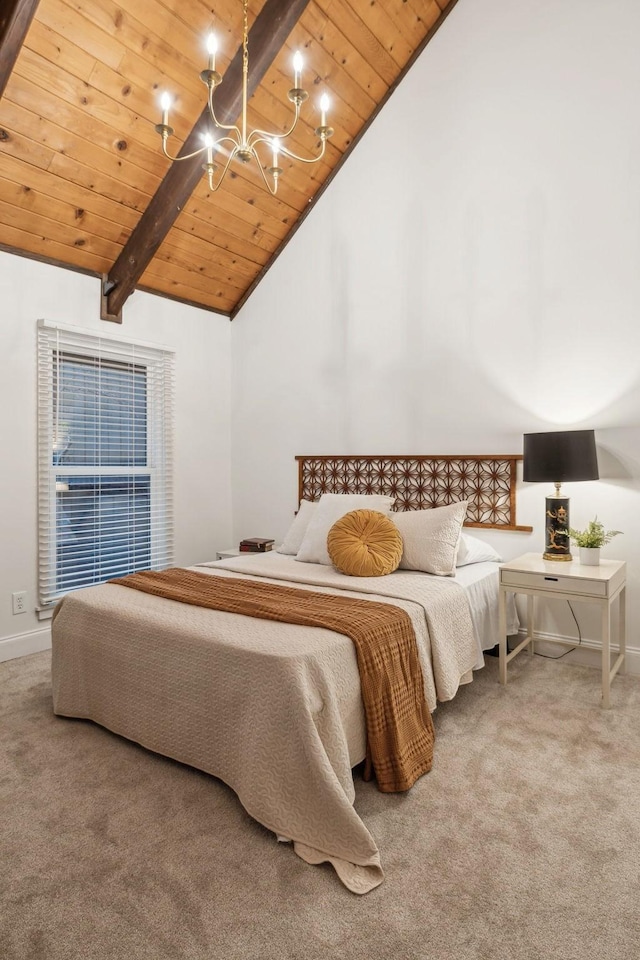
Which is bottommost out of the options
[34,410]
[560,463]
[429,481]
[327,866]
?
[327,866]

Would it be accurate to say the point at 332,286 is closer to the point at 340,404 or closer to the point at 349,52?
the point at 340,404

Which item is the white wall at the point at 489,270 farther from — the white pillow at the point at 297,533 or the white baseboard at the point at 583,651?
the white pillow at the point at 297,533

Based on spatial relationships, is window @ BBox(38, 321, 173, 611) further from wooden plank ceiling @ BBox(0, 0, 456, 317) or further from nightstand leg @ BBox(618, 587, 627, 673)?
nightstand leg @ BBox(618, 587, 627, 673)

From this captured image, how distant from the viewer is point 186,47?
2961 mm

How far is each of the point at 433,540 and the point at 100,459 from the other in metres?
2.27

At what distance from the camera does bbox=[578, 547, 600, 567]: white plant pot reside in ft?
9.41

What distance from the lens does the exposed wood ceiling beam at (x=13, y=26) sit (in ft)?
7.73

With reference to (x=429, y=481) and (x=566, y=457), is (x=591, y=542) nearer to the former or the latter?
(x=566, y=457)

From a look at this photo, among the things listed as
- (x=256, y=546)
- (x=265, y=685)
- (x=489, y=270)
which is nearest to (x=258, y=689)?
(x=265, y=685)

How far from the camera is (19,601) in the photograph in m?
3.39

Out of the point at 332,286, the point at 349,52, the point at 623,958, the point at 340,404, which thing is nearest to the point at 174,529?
the point at 340,404

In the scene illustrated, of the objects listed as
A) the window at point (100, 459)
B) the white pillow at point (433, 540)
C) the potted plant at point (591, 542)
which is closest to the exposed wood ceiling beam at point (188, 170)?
the window at point (100, 459)

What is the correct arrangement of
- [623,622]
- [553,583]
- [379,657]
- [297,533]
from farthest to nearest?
[297,533] → [623,622] → [553,583] → [379,657]

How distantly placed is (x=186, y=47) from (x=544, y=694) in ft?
12.1
